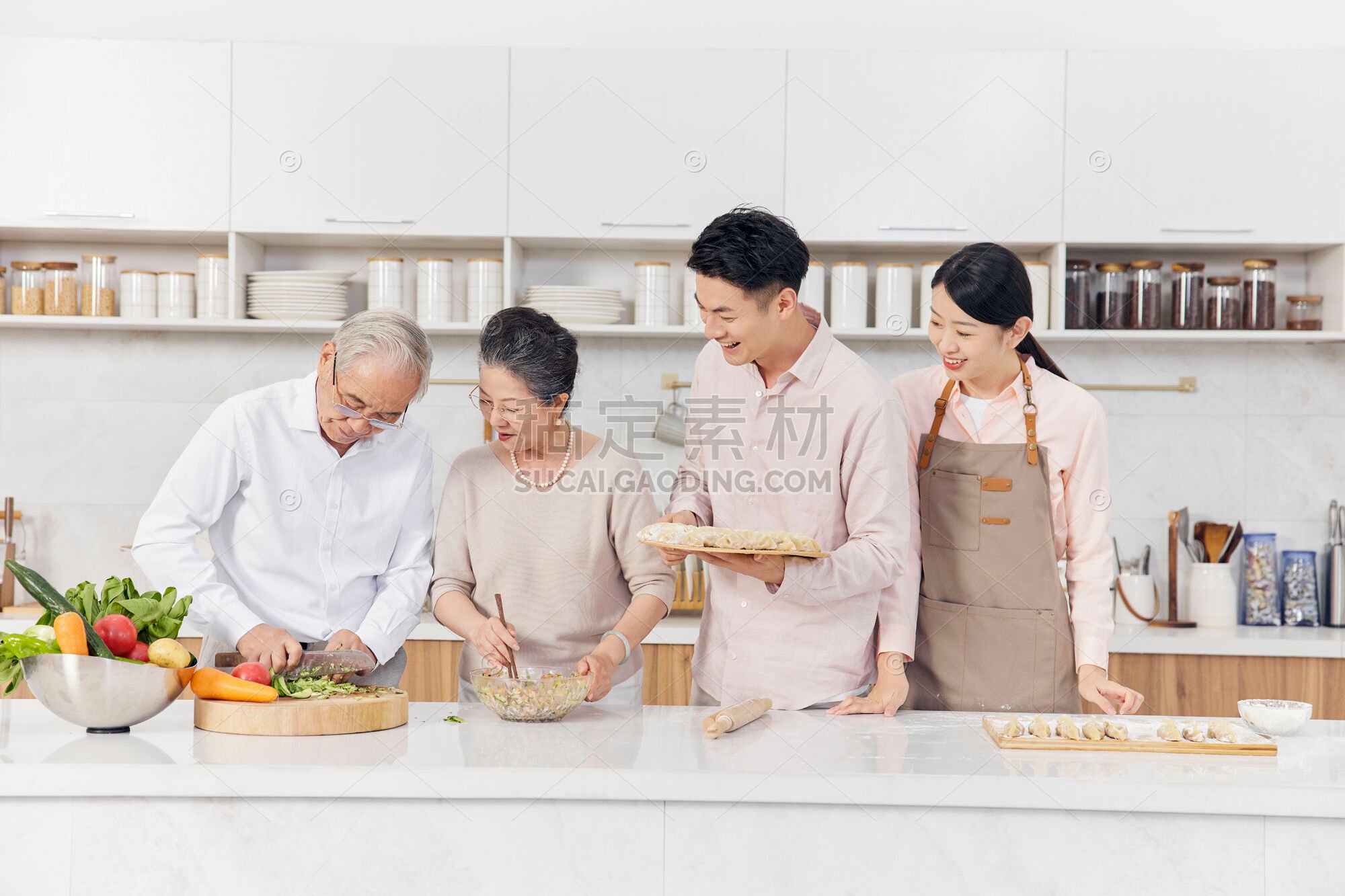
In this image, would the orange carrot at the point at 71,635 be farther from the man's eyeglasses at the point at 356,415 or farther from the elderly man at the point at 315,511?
the man's eyeglasses at the point at 356,415

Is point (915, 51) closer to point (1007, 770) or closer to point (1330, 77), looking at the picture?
point (1330, 77)

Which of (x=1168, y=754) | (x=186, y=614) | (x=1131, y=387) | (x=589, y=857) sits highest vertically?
(x=1131, y=387)

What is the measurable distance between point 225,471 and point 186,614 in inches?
11.1

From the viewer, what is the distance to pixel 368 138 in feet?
10.4

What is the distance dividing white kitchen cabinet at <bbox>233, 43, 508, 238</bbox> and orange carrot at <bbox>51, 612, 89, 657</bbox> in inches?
74.7

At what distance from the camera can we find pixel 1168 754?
60.3 inches

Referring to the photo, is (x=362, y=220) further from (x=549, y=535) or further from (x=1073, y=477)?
(x=1073, y=477)

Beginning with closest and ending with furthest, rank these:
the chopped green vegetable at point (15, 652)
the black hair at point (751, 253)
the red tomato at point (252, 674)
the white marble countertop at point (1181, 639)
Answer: the chopped green vegetable at point (15, 652) < the red tomato at point (252, 674) < the black hair at point (751, 253) < the white marble countertop at point (1181, 639)

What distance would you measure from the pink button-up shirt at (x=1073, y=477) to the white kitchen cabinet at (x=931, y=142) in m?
1.30

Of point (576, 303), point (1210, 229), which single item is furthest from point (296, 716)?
point (1210, 229)

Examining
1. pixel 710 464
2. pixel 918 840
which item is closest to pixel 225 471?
pixel 710 464

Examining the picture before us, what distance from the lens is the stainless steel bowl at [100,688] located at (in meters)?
1.50

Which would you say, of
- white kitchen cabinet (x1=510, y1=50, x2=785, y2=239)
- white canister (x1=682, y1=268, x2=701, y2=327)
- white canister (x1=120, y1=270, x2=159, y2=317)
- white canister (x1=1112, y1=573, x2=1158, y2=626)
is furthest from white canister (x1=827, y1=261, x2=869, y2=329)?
white canister (x1=120, y1=270, x2=159, y2=317)

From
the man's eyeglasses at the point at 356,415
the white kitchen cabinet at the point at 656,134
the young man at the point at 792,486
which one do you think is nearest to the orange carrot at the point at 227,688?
the man's eyeglasses at the point at 356,415
